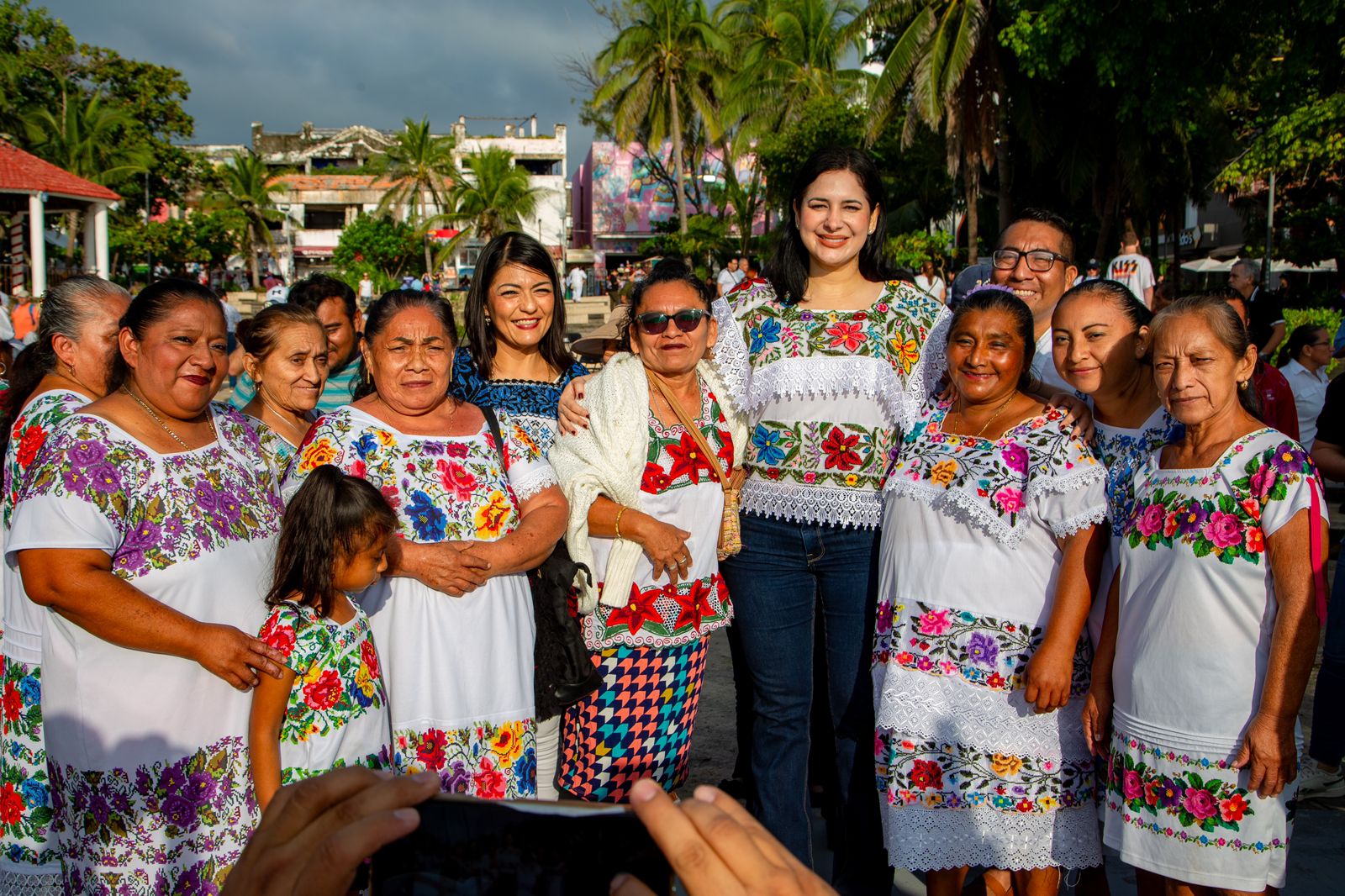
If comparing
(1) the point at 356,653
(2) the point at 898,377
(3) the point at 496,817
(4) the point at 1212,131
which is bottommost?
(1) the point at 356,653

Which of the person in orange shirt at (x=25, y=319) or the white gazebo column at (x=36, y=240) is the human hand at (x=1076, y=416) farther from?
the white gazebo column at (x=36, y=240)

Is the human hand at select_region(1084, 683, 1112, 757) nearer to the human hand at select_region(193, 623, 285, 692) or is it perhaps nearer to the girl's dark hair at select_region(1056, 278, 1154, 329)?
the girl's dark hair at select_region(1056, 278, 1154, 329)

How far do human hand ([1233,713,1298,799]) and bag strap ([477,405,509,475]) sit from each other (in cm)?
216

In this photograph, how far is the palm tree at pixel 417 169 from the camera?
149 feet

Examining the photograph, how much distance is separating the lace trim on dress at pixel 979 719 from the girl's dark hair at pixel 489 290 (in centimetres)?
171

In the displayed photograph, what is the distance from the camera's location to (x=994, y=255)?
401cm

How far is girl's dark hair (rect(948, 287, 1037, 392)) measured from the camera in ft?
9.95

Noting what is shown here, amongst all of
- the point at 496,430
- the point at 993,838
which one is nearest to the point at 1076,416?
the point at 993,838

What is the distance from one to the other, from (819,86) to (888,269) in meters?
30.4

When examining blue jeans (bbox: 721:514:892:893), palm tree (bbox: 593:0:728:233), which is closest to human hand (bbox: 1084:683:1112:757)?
blue jeans (bbox: 721:514:892:893)

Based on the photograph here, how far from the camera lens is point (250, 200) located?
157ft

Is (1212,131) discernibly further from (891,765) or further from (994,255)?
(891,765)

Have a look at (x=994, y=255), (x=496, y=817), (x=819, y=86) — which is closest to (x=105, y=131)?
(x=819, y=86)

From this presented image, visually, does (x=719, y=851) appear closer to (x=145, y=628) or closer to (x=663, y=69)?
(x=145, y=628)
